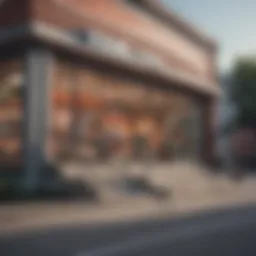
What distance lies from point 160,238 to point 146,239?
7.3 inches

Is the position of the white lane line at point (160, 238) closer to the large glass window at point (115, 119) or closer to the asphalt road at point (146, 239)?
the asphalt road at point (146, 239)

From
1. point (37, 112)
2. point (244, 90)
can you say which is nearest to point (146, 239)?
point (244, 90)

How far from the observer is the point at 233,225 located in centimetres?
898

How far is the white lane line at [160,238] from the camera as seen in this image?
638cm

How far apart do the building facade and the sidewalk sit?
0.89 m

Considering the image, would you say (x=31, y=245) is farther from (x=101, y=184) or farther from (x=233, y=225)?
(x=101, y=184)

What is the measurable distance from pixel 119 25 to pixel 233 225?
5392mm

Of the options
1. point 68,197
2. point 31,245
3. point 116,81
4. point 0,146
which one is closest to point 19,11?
point 0,146

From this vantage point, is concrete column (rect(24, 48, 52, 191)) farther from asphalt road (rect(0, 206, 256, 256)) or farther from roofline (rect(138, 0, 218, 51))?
roofline (rect(138, 0, 218, 51))

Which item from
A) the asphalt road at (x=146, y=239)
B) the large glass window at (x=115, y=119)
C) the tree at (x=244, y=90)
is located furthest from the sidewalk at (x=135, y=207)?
the tree at (x=244, y=90)

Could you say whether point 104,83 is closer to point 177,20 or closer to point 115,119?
point 115,119

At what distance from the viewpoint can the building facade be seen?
362 cm

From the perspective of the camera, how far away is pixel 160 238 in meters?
7.49

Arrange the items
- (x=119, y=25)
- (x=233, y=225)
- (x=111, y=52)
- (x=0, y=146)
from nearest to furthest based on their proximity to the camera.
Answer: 1. (x=119, y=25)
2. (x=0, y=146)
3. (x=233, y=225)
4. (x=111, y=52)
